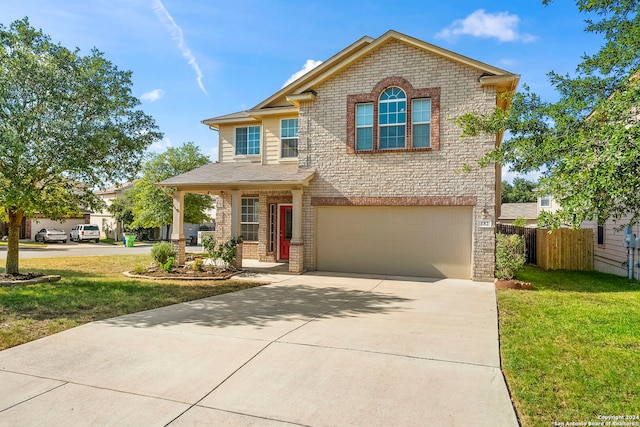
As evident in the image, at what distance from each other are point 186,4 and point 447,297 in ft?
32.7

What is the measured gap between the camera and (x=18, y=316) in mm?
7258

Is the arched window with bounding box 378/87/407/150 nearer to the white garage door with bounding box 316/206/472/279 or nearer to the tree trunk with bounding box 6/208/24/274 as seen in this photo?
the white garage door with bounding box 316/206/472/279

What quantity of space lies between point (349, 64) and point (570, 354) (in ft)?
37.1

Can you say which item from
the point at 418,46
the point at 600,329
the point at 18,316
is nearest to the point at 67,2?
the point at 18,316

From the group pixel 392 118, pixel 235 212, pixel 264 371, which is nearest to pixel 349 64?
pixel 392 118

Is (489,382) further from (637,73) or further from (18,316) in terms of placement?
(18,316)

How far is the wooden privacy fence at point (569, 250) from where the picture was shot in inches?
644

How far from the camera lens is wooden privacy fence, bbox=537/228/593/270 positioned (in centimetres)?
1636

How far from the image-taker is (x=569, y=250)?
16.5 metres

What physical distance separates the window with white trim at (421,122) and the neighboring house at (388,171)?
1.3 inches

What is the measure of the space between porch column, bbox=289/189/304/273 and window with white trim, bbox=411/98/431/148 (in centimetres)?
437

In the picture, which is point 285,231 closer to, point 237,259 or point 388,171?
point 237,259

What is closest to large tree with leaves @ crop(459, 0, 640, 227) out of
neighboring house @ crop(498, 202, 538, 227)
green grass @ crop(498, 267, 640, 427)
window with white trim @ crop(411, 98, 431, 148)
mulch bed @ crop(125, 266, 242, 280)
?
green grass @ crop(498, 267, 640, 427)

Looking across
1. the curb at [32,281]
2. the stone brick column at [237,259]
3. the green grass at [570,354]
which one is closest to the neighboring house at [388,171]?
the stone brick column at [237,259]
